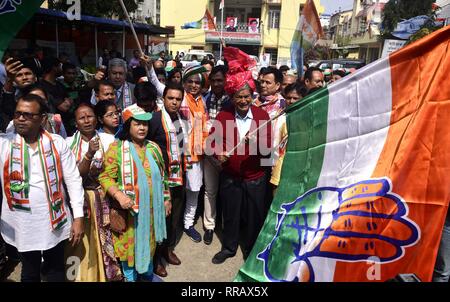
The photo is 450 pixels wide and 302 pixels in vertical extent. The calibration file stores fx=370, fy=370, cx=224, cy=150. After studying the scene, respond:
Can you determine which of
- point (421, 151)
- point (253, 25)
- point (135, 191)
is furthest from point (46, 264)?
point (253, 25)

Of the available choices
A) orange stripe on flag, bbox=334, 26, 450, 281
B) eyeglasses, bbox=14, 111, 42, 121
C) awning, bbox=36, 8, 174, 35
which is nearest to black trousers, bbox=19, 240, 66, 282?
eyeglasses, bbox=14, 111, 42, 121

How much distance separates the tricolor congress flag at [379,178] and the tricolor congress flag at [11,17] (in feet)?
7.32

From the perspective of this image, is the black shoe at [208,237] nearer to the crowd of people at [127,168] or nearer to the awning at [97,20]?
the crowd of people at [127,168]

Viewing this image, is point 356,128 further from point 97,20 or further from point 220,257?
point 97,20

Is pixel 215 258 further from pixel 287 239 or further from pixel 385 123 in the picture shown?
pixel 385 123

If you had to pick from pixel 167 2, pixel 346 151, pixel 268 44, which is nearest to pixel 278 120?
pixel 346 151

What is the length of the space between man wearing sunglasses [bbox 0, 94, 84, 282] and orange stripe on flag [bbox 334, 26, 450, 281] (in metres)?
1.76

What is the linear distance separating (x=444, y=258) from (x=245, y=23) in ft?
109

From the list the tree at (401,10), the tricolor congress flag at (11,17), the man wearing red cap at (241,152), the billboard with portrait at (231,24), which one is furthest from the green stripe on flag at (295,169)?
the billboard with portrait at (231,24)

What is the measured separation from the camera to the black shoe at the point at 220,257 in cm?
356

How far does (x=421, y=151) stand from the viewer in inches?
77.0

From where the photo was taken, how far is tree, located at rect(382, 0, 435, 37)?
2359 cm

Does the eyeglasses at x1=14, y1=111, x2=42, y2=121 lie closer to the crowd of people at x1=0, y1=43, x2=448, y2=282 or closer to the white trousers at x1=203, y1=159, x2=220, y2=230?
the crowd of people at x1=0, y1=43, x2=448, y2=282

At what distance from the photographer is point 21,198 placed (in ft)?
7.55
